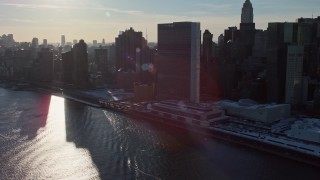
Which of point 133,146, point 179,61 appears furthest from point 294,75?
point 133,146

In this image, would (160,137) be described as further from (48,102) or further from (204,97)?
(48,102)

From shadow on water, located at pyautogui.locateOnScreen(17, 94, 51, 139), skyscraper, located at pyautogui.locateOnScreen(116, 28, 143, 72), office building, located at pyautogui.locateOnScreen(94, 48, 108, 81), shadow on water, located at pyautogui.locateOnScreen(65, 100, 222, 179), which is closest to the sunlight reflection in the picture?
shadow on water, located at pyautogui.locateOnScreen(65, 100, 222, 179)

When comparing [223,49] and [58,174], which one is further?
[223,49]

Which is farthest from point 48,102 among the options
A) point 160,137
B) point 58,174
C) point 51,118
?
point 58,174

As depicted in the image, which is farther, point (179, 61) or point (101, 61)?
point (101, 61)

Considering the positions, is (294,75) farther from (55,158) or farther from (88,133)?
(55,158)

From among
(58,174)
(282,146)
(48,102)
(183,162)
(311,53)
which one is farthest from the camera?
A: (311,53)

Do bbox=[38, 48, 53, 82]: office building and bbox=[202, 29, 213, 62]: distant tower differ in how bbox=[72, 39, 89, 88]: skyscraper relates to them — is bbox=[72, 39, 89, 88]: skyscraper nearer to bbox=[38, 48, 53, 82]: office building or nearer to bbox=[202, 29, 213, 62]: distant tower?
bbox=[38, 48, 53, 82]: office building

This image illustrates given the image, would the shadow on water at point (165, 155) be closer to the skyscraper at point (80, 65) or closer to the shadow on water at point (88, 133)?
the shadow on water at point (88, 133)
